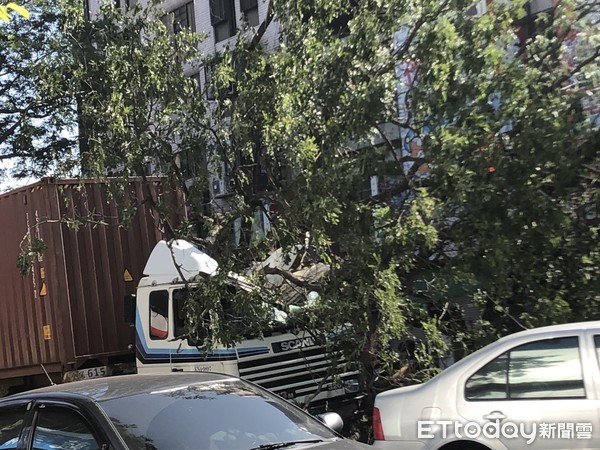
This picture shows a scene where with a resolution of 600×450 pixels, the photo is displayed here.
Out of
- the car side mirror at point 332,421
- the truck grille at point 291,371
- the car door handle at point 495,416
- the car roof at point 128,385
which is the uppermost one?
the car roof at point 128,385

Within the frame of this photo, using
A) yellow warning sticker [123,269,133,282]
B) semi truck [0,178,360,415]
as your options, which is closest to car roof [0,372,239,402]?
semi truck [0,178,360,415]

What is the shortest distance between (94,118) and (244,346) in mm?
3570

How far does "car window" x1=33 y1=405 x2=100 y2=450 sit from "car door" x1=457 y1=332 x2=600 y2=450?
2896mm

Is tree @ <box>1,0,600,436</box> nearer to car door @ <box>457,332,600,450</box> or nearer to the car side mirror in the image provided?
car door @ <box>457,332,600,450</box>

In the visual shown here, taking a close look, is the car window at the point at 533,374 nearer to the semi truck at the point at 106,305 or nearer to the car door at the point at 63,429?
the car door at the point at 63,429

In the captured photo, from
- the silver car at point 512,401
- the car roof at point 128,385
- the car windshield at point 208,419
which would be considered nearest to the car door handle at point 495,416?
the silver car at point 512,401

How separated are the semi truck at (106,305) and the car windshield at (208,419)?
156 inches

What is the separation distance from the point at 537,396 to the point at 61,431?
3374 millimetres

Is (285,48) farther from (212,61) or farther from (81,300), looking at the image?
(81,300)

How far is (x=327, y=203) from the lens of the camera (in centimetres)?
747

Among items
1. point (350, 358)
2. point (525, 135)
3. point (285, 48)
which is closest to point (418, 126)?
point (525, 135)

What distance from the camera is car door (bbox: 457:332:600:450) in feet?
16.0

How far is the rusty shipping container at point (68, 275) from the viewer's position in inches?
404

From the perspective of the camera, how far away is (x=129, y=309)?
10141mm
